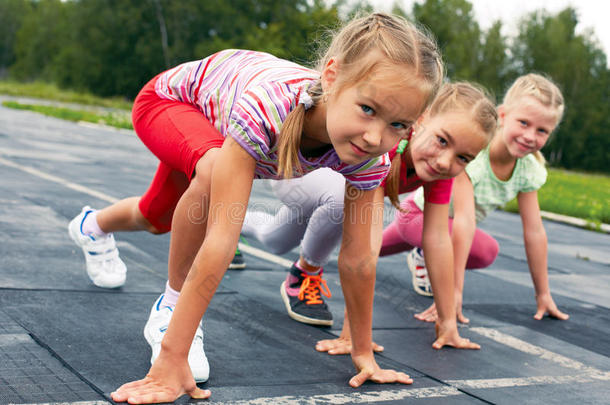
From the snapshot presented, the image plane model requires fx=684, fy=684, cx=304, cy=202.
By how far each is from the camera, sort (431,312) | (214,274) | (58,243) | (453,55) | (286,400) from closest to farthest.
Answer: (214,274), (286,400), (431,312), (58,243), (453,55)

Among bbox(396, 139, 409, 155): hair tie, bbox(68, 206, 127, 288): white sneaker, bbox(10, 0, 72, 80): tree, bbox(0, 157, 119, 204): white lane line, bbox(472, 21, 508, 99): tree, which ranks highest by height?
bbox(472, 21, 508, 99): tree

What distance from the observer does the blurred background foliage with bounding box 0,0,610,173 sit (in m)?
49.1

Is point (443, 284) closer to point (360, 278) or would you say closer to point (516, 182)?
point (360, 278)

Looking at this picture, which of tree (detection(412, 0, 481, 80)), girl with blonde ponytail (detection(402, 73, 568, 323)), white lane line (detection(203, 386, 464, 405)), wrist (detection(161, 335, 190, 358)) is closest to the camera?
wrist (detection(161, 335, 190, 358))

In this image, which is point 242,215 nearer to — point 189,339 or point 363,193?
point 189,339

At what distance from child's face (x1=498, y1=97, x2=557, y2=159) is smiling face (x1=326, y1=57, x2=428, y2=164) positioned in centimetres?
202

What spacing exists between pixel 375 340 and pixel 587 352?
1.06 m

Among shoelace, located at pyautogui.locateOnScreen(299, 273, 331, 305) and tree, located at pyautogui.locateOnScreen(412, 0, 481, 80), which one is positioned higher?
tree, located at pyautogui.locateOnScreen(412, 0, 481, 80)

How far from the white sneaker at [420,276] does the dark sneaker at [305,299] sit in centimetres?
86

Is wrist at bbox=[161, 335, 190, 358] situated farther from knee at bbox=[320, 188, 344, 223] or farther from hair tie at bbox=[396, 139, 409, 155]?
hair tie at bbox=[396, 139, 409, 155]

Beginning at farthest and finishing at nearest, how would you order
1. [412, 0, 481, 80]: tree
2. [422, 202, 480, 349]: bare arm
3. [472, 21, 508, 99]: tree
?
[472, 21, 508, 99]: tree, [412, 0, 481, 80]: tree, [422, 202, 480, 349]: bare arm

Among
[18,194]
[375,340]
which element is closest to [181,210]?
[375,340]

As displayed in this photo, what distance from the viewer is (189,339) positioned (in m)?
2.12

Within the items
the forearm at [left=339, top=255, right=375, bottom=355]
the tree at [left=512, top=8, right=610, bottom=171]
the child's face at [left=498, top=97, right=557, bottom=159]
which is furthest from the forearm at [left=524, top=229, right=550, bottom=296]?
the tree at [left=512, top=8, right=610, bottom=171]
